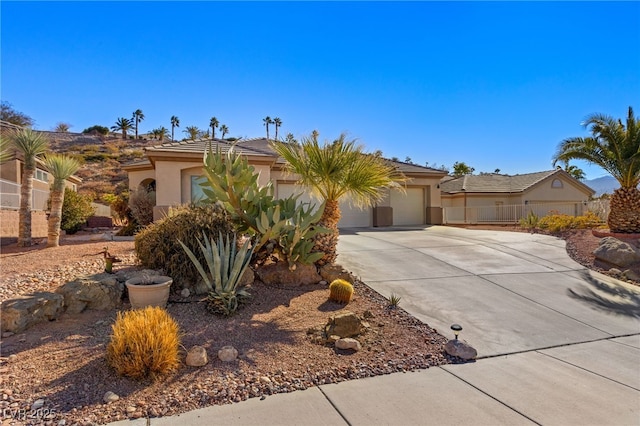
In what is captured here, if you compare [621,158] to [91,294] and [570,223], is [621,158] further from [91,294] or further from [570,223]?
[91,294]

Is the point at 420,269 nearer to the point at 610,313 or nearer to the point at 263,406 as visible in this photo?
the point at 610,313

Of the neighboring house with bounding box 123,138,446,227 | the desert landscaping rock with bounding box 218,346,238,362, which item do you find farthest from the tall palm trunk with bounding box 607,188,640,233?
the desert landscaping rock with bounding box 218,346,238,362

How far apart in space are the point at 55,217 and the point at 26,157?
200cm

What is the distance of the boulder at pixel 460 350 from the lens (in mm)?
4875

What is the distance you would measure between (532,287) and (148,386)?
303 inches

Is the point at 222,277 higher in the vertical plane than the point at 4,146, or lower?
lower

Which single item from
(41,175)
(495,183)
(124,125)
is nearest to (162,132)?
(124,125)

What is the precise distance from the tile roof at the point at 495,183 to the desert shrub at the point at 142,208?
22463 millimetres

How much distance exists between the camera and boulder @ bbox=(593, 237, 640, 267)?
9.72 m

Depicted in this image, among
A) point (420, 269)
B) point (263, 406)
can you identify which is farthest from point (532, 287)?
point (263, 406)

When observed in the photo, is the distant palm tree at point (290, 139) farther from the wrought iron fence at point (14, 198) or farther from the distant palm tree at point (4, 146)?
the wrought iron fence at point (14, 198)

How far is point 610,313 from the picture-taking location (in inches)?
269

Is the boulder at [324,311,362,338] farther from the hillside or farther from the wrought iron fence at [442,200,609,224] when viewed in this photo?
the hillside

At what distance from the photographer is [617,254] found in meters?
9.82
